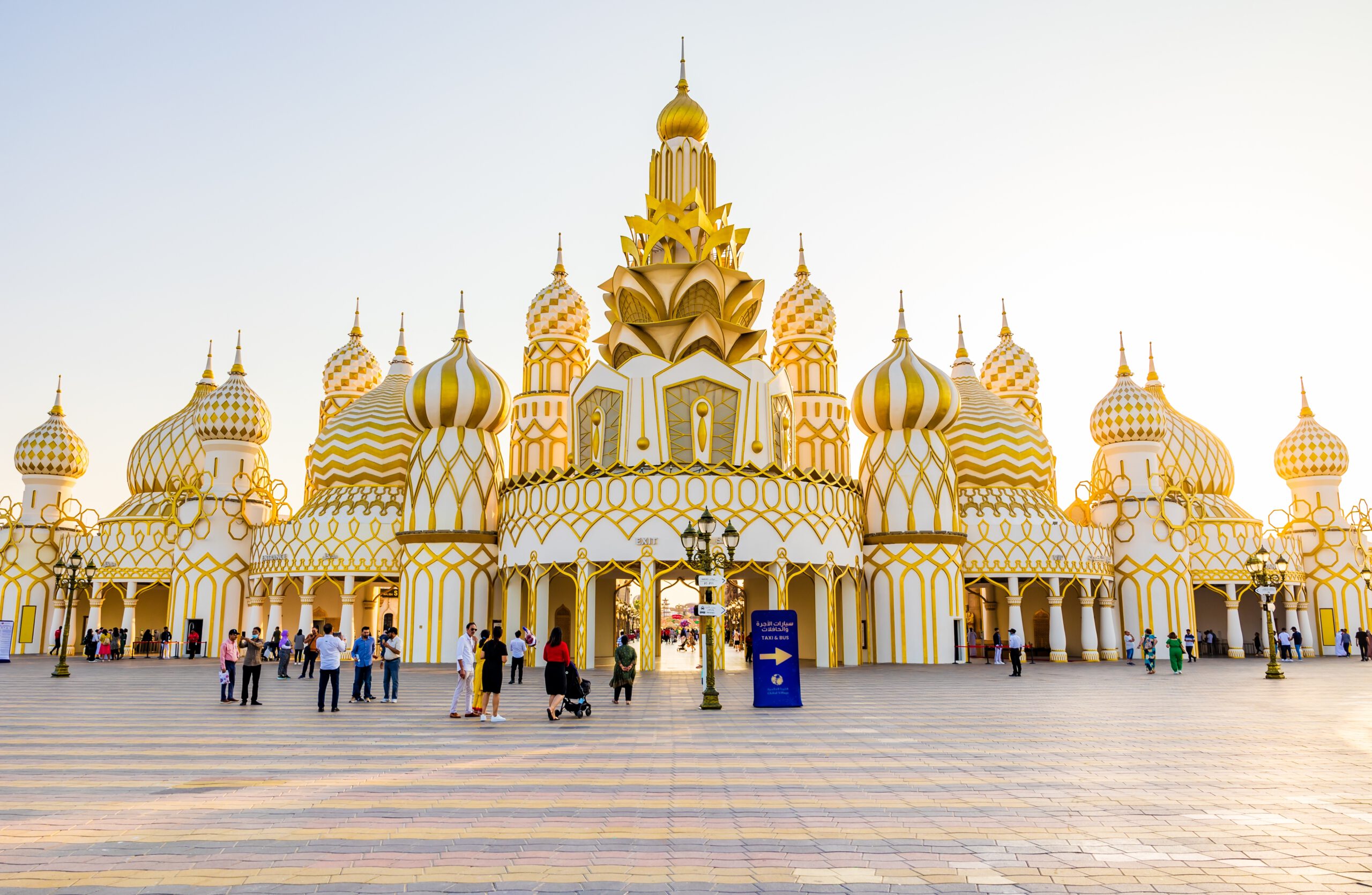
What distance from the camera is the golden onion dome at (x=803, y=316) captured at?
130ft

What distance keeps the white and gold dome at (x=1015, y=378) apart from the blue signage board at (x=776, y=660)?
1367 inches

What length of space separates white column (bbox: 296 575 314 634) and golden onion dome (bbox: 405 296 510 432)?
725 centimetres

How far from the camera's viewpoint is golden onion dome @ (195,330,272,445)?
138ft

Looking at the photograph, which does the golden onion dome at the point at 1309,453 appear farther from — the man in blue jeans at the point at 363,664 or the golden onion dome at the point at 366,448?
the man in blue jeans at the point at 363,664

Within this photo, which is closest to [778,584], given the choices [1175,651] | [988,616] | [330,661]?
[1175,651]

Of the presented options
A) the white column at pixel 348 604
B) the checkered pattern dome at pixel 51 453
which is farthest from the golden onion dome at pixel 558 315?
the checkered pattern dome at pixel 51 453

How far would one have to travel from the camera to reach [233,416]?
138ft

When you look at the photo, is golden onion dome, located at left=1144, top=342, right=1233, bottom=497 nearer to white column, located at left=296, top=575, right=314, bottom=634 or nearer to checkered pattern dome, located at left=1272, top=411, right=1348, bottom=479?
checkered pattern dome, located at left=1272, top=411, right=1348, bottom=479

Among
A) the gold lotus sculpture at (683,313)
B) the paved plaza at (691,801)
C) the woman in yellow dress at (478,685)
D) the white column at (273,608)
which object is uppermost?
the gold lotus sculpture at (683,313)

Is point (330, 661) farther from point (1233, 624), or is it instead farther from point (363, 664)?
point (1233, 624)

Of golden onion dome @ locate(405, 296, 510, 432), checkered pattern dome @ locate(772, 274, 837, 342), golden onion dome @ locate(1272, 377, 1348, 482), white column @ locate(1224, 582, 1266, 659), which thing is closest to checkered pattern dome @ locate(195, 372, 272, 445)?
golden onion dome @ locate(405, 296, 510, 432)

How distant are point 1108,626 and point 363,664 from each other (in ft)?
99.3

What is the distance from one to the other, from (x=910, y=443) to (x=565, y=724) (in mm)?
23146

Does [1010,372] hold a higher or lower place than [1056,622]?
Answer: higher
